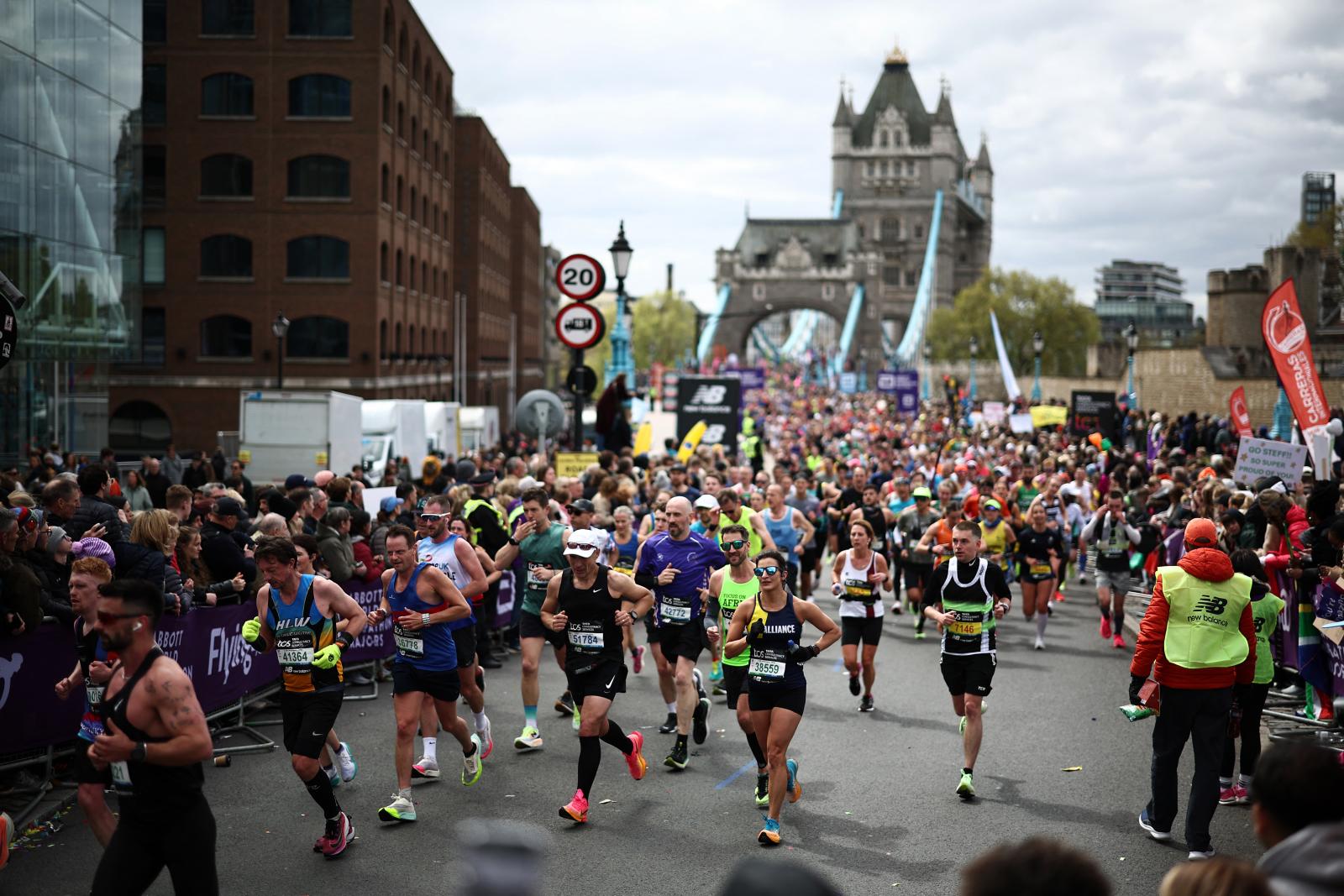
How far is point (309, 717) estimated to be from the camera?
26.5ft

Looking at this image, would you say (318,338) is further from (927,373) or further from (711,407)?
(927,373)

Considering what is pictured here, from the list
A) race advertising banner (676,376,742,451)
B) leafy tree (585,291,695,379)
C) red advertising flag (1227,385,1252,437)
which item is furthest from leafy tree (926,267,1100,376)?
red advertising flag (1227,385,1252,437)

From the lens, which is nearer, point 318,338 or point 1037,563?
point 1037,563

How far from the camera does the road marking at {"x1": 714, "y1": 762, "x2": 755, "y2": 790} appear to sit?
32.0 feet

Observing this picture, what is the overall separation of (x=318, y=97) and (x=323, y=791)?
1516 inches

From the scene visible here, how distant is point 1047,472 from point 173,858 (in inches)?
778

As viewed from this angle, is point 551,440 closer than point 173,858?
No

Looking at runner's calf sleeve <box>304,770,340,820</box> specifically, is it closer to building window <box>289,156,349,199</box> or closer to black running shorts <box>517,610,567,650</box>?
black running shorts <box>517,610,567,650</box>

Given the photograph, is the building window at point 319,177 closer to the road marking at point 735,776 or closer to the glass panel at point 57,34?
the glass panel at point 57,34

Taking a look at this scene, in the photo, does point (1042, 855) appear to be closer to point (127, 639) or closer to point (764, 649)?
point (127, 639)

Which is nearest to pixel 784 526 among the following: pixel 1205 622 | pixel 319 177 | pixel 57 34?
pixel 1205 622

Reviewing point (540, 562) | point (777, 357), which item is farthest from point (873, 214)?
point (540, 562)

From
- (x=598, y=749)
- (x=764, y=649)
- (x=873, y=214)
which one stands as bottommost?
(x=598, y=749)

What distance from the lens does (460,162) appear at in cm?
6881
